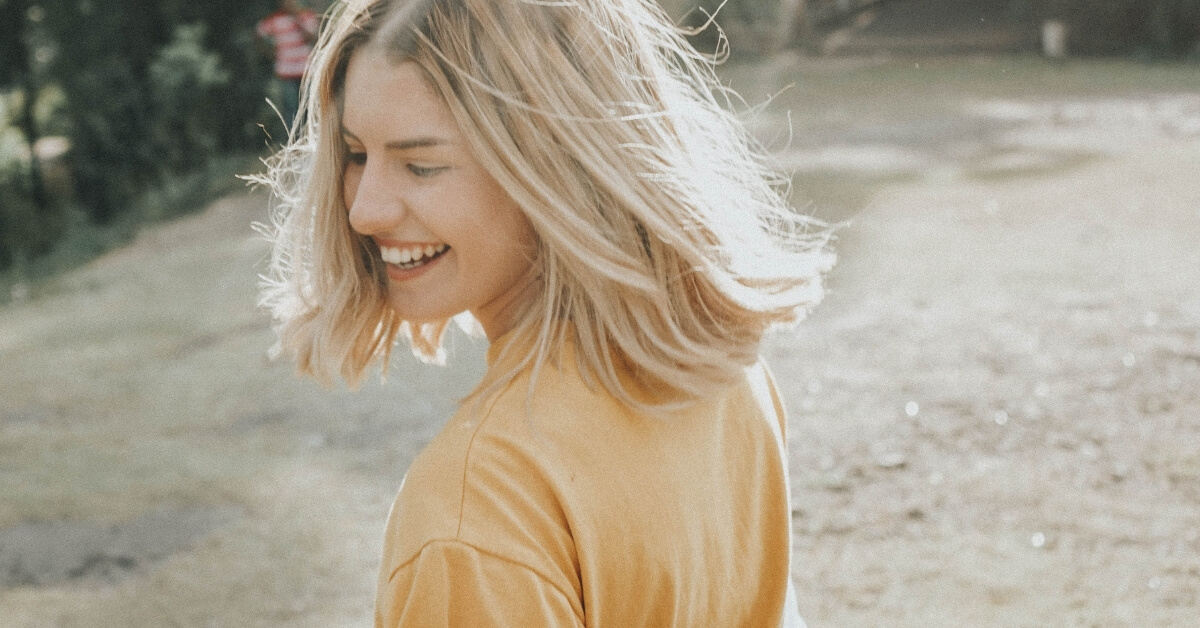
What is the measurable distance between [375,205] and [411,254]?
0.09m

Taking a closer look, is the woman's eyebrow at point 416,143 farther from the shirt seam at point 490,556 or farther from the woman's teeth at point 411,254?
the shirt seam at point 490,556

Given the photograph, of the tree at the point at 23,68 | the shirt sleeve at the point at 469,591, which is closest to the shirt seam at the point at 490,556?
the shirt sleeve at the point at 469,591

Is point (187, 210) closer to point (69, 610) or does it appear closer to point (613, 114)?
point (69, 610)

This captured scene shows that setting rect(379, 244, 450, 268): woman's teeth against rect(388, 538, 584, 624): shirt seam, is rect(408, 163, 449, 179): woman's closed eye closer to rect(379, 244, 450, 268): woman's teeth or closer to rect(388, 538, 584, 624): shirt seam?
rect(379, 244, 450, 268): woman's teeth

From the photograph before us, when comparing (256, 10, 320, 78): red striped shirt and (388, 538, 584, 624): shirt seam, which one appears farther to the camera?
(256, 10, 320, 78): red striped shirt

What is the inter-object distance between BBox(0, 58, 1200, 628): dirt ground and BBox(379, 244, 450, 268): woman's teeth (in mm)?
687

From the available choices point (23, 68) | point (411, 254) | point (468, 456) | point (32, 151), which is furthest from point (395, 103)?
point (23, 68)

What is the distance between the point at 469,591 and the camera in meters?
1.08

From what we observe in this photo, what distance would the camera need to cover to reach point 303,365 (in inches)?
67.3

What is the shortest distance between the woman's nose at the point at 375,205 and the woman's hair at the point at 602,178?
0.13 m

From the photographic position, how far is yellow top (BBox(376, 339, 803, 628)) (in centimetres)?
108

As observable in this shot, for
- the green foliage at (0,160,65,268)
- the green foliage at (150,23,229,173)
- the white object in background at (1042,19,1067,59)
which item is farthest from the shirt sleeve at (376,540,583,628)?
the white object in background at (1042,19,1067,59)

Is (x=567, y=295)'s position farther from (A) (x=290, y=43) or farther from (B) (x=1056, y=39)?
(B) (x=1056, y=39)

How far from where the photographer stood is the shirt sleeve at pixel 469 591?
1.08m
